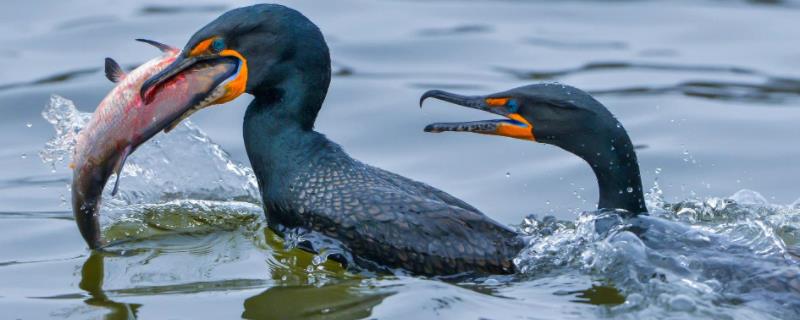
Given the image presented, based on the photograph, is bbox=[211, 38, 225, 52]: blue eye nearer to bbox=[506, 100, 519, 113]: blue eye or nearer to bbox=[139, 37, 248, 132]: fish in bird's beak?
bbox=[139, 37, 248, 132]: fish in bird's beak

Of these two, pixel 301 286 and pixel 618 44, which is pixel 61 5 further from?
pixel 301 286

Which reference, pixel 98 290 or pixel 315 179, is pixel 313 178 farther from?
pixel 98 290

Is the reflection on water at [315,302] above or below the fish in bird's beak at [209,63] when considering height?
below

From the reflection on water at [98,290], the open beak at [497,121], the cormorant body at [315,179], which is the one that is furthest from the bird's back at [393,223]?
the reflection on water at [98,290]

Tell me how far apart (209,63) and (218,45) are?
0.10m

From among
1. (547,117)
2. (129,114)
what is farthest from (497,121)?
(129,114)

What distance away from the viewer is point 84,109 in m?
11.0

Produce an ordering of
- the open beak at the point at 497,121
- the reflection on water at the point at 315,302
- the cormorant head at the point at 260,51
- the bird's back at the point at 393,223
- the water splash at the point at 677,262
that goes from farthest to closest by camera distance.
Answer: the open beak at the point at 497,121, the cormorant head at the point at 260,51, the bird's back at the point at 393,223, the reflection on water at the point at 315,302, the water splash at the point at 677,262

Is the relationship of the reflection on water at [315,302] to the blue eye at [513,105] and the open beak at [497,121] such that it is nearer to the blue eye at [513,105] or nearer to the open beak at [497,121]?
the open beak at [497,121]

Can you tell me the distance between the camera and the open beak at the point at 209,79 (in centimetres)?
705

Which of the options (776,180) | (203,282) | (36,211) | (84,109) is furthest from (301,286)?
(84,109)

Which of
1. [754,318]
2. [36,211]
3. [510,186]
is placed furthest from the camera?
[510,186]

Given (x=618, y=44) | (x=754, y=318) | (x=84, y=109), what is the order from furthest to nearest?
(x=618, y=44), (x=84, y=109), (x=754, y=318)

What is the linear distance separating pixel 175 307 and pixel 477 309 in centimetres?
125
